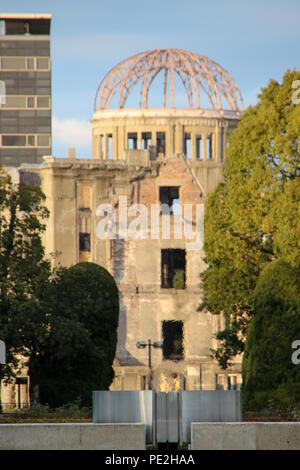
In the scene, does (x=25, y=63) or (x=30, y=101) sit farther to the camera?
(x=25, y=63)

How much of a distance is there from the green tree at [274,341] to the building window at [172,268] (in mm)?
28349

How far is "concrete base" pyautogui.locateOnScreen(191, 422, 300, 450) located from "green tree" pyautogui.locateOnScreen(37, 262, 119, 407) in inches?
432

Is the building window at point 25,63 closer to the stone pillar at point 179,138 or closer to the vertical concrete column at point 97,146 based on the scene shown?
the vertical concrete column at point 97,146

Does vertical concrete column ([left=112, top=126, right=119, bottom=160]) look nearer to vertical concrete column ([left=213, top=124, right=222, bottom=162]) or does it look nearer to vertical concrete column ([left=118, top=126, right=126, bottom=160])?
vertical concrete column ([left=118, top=126, right=126, bottom=160])

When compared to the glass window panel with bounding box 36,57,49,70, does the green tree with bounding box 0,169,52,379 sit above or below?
below

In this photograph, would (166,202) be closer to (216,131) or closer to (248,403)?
(216,131)

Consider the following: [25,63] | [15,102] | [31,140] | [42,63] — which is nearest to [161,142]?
[15,102]

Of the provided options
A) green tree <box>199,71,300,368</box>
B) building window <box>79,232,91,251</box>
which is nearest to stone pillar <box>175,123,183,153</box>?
building window <box>79,232,91,251</box>

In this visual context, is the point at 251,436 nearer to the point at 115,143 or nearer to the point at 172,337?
the point at 172,337

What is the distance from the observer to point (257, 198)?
128 feet

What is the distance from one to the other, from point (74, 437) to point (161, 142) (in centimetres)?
4408

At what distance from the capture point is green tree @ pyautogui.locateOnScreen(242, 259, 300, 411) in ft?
109

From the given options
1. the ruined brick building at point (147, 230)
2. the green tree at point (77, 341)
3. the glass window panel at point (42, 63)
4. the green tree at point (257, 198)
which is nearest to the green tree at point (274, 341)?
the green tree at point (257, 198)
